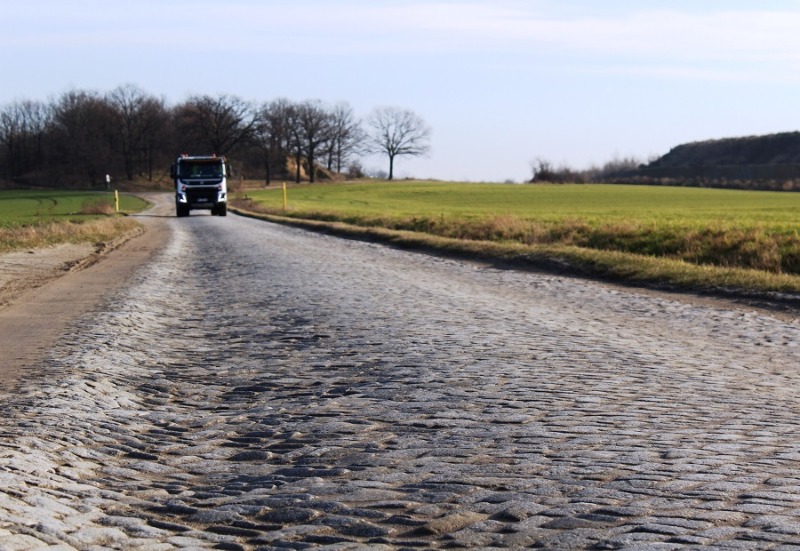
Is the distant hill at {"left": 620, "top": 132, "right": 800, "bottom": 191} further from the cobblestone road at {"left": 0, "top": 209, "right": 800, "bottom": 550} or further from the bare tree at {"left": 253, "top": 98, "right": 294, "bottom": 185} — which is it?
the cobblestone road at {"left": 0, "top": 209, "right": 800, "bottom": 550}

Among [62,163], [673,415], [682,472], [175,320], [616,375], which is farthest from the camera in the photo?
[62,163]

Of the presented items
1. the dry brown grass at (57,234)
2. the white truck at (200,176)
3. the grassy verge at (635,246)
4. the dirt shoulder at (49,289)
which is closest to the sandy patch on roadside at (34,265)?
the dirt shoulder at (49,289)

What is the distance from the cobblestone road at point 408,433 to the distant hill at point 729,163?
117 meters

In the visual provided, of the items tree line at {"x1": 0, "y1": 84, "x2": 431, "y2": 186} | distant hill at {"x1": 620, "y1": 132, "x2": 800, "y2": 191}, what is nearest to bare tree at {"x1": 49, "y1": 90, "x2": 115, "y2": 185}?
tree line at {"x1": 0, "y1": 84, "x2": 431, "y2": 186}

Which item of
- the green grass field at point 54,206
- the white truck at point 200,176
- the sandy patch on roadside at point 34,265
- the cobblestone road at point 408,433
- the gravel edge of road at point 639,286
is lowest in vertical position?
the gravel edge of road at point 639,286

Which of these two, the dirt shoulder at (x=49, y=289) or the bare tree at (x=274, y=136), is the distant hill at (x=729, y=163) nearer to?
the bare tree at (x=274, y=136)

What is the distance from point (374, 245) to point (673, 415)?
75.7ft

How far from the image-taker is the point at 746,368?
844 cm

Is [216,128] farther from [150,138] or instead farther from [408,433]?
[408,433]

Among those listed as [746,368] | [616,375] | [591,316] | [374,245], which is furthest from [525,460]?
[374,245]

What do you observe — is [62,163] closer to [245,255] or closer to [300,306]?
[245,255]

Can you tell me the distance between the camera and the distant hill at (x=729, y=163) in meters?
134

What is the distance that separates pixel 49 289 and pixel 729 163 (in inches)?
6461

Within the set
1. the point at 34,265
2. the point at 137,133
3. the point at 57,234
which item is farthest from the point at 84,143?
the point at 34,265
